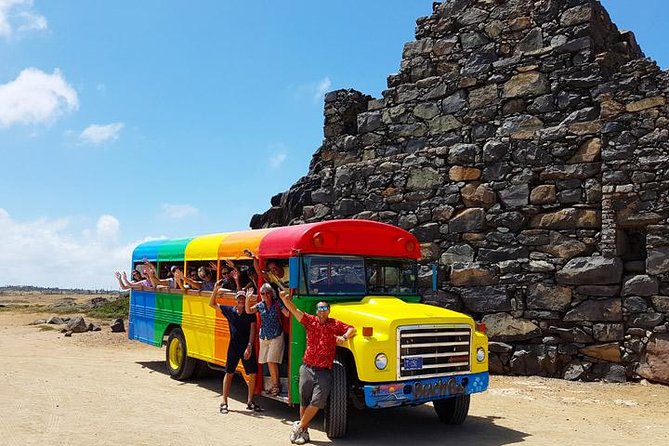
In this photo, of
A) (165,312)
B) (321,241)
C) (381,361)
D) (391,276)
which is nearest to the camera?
(381,361)

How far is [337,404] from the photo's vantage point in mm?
6582

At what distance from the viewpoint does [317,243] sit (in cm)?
758

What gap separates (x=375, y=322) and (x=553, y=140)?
239 inches

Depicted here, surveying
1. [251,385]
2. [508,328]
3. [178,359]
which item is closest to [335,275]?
[251,385]

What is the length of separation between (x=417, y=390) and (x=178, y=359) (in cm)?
559

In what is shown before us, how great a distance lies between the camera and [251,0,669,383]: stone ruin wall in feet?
32.3

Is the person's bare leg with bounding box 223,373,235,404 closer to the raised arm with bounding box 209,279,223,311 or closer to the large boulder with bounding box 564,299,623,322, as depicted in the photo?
the raised arm with bounding box 209,279,223,311

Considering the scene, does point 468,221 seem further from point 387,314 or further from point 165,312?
point 165,312

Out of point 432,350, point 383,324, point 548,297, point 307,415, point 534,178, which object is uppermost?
point 534,178

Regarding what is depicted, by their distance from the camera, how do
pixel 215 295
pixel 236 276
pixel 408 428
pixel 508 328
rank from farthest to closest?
pixel 508 328, pixel 215 295, pixel 236 276, pixel 408 428

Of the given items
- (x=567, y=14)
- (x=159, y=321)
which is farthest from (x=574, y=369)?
(x=159, y=321)

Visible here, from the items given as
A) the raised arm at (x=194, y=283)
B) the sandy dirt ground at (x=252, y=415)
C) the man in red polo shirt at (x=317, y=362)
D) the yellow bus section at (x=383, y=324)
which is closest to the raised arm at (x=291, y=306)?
the man in red polo shirt at (x=317, y=362)

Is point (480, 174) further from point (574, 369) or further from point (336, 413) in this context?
point (336, 413)

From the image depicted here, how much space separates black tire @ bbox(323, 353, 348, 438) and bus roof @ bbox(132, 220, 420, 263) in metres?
1.62
